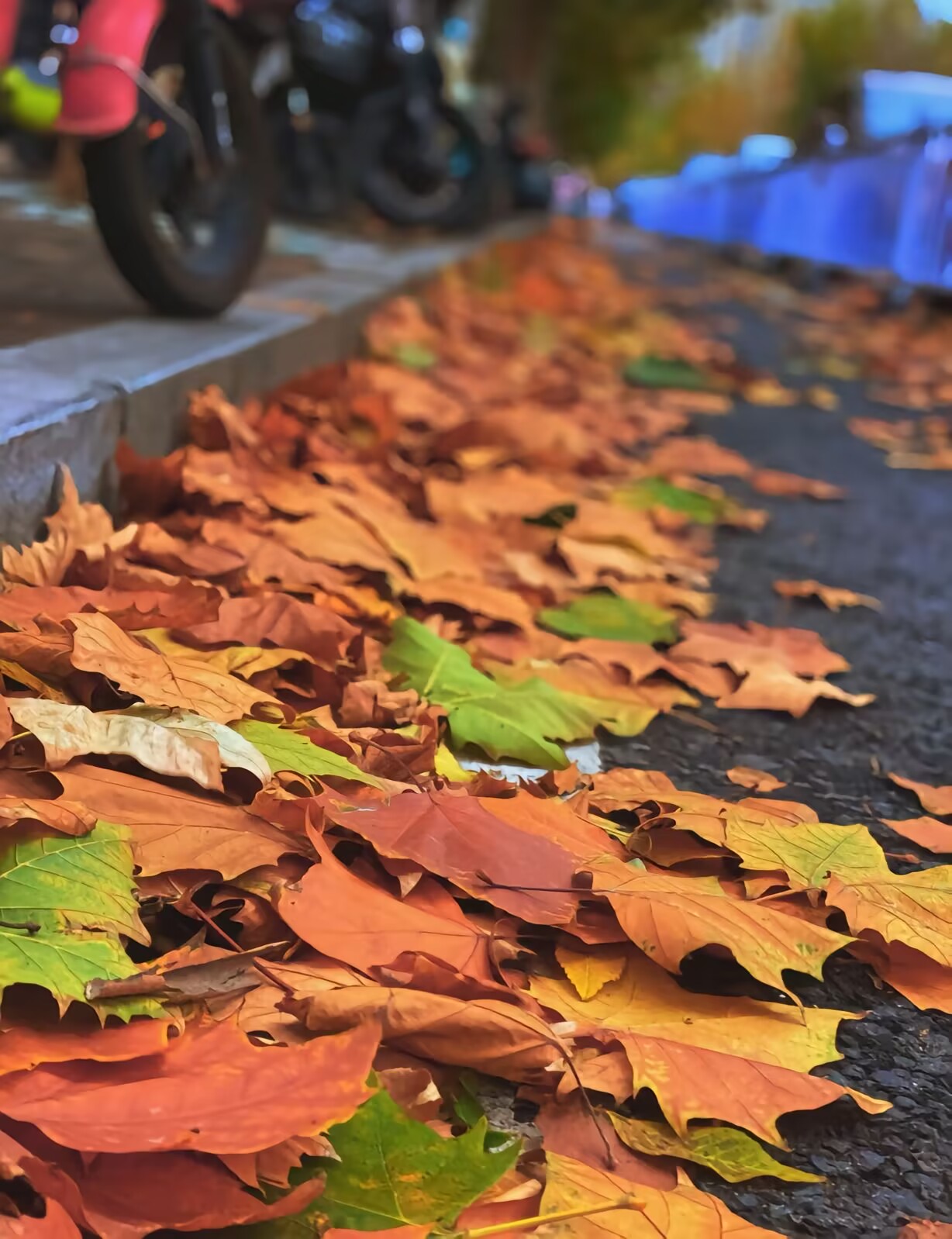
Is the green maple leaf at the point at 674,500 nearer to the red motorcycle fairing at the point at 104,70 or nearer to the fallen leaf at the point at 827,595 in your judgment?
the fallen leaf at the point at 827,595

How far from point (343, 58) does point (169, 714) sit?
4.43m

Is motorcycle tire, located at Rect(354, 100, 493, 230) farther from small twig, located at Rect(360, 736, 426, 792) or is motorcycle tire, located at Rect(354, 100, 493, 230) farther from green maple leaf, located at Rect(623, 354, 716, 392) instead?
small twig, located at Rect(360, 736, 426, 792)

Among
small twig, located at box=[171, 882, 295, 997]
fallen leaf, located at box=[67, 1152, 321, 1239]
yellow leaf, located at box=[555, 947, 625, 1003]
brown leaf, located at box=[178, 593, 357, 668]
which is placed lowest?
yellow leaf, located at box=[555, 947, 625, 1003]

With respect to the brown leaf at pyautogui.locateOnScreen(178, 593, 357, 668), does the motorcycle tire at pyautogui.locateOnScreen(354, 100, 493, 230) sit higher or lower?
higher

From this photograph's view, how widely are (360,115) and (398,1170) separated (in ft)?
16.3

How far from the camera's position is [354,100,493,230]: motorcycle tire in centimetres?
504

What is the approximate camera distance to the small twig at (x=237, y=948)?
0.72m

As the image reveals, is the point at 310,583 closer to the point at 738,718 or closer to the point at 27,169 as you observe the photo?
the point at 738,718

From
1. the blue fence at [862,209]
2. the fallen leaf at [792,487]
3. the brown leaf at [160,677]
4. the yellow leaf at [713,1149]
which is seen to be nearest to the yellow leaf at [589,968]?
the yellow leaf at [713,1149]

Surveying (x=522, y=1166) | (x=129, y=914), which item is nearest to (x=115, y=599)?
(x=129, y=914)

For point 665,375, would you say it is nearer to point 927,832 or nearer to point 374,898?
point 927,832

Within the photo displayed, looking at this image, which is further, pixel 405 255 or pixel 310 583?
pixel 405 255

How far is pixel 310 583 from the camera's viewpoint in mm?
1340

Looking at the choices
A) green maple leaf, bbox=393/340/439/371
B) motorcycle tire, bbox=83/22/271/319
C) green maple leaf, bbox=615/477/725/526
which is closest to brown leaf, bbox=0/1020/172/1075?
motorcycle tire, bbox=83/22/271/319
